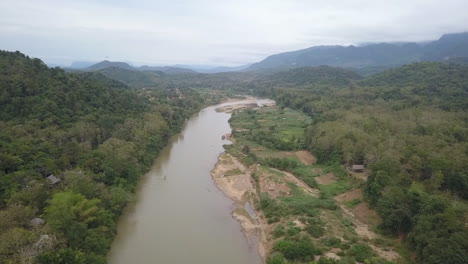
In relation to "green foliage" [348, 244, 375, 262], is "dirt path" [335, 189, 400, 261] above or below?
below

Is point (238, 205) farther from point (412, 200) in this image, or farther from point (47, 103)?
point (47, 103)

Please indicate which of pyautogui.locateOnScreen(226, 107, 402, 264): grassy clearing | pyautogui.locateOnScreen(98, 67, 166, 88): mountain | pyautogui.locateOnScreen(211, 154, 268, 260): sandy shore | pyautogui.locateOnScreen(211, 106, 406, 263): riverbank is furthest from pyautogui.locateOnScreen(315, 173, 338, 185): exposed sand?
pyautogui.locateOnScreen(98, 67, 166, 88): mountain

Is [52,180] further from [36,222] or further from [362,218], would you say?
[362,218]

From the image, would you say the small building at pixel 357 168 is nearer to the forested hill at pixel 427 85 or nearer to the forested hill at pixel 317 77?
the forested hill at pixel 427 85

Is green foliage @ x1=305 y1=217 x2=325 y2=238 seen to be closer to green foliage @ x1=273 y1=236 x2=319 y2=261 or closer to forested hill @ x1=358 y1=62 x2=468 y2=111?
green foliage @ x1=273 y1=236 x2=319 y2=261

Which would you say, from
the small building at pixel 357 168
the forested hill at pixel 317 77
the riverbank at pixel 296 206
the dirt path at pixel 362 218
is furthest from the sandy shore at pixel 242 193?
the forested hill at pixel 317 77

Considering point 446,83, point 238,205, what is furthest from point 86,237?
point 446,83
